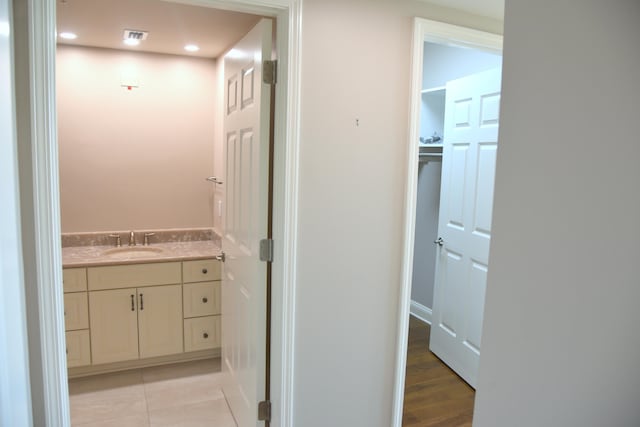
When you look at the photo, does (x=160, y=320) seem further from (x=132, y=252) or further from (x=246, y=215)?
(x=246, y=215)

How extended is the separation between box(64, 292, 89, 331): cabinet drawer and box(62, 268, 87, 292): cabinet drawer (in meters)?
0.04

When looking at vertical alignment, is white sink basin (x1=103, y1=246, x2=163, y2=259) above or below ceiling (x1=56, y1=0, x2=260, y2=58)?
below

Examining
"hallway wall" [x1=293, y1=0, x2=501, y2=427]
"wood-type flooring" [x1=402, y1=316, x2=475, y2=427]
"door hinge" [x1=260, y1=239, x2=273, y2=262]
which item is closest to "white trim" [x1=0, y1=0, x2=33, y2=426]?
"door hinge" [x1=260, y1=239, x2=273, y2=262]

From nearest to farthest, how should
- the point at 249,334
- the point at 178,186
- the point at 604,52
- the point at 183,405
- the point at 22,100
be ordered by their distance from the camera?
the point at 604,52 < the point at 22,100 < the point at 249,334 < the point at 183,405 < the point at 178,186

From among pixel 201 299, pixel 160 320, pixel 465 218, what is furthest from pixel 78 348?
pixel 465 218

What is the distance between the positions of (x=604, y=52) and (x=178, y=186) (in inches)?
132

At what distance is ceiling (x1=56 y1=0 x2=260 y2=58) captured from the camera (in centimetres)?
223

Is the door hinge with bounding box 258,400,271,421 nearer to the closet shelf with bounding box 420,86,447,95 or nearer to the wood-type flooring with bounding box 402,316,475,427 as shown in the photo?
the wood-type flooring with bounding box 402,316,475,427

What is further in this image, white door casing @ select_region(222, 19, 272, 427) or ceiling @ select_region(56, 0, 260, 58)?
ceiling @ select_region(56, 0, 260, 58)

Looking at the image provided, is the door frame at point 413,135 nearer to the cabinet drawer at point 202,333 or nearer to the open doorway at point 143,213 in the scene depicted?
the open doorway at point 143,213

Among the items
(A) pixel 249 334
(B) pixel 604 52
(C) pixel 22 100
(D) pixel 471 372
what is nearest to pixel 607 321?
(B) pixel 604 52

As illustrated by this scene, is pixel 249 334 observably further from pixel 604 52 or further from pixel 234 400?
pixel 604 52

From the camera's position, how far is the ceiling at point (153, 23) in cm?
223

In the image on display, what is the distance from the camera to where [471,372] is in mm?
2934
